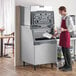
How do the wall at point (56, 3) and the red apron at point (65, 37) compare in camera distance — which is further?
the wall at point (56, 3)

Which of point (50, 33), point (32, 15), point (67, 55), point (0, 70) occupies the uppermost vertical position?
point (32, 15)

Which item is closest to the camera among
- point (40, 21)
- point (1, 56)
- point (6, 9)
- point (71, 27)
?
point (71, 27)

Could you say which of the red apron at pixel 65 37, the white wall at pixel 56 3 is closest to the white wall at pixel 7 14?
the white wall at pixel 56 3

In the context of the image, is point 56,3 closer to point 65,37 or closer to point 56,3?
point 56,3

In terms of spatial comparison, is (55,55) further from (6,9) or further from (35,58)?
(6,9)

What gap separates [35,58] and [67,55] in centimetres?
70

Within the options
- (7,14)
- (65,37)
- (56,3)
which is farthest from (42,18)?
(7,14)

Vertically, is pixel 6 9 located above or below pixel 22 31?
above

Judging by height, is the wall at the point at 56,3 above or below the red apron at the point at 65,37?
above

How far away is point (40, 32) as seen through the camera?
530 centimetres

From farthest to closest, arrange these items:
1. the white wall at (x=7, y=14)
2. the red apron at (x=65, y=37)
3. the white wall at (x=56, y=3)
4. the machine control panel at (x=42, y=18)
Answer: the white wall at (x=7, y=14)
the white wall at (x=56, y=3)
the machine control panel at (x=42, y=18)
the red apron at (x=65, y=37)

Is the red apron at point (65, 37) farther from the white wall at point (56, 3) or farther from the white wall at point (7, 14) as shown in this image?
the white wall at point (7, 14)

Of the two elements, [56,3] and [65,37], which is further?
[56,3]

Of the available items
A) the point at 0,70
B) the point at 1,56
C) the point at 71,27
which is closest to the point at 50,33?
the point at 71,27
